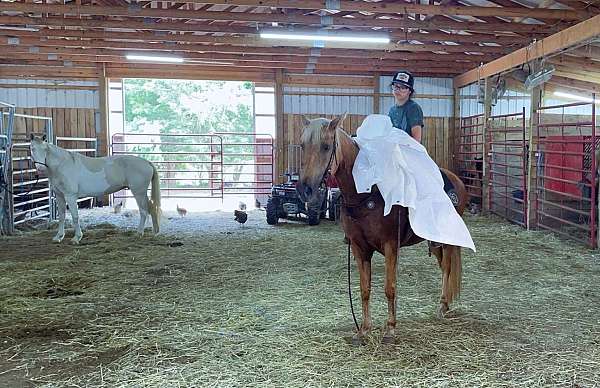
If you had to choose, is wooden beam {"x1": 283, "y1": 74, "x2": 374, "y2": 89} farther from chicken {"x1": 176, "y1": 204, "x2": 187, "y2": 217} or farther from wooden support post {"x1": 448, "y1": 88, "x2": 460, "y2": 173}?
chicken {"x1": 176, "y1": 204, "x2": 187, "y2": 217}

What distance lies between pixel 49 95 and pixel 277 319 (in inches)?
423

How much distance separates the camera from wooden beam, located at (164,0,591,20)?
275 inches

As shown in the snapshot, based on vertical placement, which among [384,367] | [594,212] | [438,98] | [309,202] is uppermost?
[438,98]

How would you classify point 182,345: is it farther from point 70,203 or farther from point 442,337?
point 70,203

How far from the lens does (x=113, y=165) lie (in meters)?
8.02

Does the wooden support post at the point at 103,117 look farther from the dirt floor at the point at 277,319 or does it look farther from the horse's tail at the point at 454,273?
the horse's tail at the point at 454,273

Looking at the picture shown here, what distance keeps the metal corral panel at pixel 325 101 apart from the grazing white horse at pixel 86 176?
539cm

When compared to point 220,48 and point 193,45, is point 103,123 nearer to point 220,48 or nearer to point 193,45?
point 193,45

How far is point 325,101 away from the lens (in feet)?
42.4

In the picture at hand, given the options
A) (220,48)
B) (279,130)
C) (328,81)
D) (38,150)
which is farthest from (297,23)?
(328,81)

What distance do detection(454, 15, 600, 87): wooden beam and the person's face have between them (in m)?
4.23

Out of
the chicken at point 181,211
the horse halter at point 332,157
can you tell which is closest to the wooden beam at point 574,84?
the chicken at point 181,211

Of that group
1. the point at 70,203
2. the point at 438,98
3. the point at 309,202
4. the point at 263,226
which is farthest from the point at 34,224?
the point at 438,98

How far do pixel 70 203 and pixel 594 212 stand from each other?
7.19 metres
